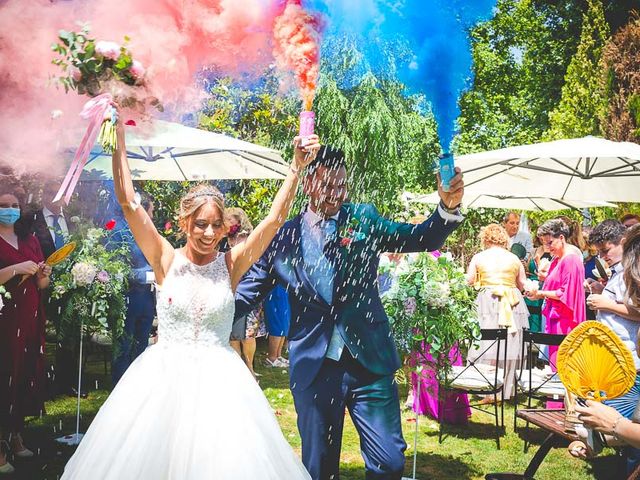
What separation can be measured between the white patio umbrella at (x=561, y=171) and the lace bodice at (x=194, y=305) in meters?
4.82

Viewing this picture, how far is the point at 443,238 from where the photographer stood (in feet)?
12.5

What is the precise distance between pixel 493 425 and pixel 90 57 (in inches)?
253

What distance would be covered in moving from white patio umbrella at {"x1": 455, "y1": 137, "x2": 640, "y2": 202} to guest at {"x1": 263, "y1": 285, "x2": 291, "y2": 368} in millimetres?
3510

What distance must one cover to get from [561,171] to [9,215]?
716 centimetres

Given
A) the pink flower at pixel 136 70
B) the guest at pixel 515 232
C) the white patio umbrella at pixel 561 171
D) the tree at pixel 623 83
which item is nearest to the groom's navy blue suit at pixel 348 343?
the pink flower at pixel 136 70

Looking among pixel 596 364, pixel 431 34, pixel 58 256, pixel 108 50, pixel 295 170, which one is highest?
pixel 431 34

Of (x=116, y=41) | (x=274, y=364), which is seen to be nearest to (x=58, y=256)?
(x=116, y=41)

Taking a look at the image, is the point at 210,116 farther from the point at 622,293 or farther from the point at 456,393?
the point at 622,293

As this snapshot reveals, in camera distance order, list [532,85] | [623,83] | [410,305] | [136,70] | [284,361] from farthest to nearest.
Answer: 1. [532,85]
2. [623,83]
3. [284,361]
4. [410,305]
5. [136,70]

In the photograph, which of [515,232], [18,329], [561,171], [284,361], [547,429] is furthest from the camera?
[515,232]

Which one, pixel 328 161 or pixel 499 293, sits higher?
pixel 328 161

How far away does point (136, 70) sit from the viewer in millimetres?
3348

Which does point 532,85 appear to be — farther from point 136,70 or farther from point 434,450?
point 136,70

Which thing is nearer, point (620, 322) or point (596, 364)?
point (596, 364)
